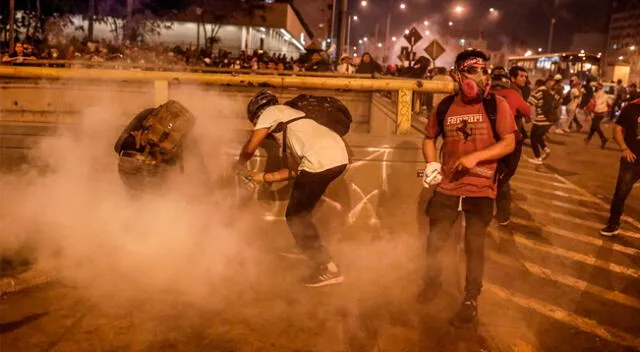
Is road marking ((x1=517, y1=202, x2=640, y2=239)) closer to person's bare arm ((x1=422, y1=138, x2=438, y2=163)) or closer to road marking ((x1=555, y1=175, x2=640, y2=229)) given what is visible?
road marking ((x1=555, y1=175, x2=640, y2=229))

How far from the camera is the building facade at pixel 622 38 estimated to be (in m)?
46.7

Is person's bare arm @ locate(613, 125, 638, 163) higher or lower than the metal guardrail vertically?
lower

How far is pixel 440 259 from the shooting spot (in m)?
4.11

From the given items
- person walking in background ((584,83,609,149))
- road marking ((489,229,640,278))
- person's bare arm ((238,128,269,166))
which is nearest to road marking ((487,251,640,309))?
road marking ((489,229,640,278))

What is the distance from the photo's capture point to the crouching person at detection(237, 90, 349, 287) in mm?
4160

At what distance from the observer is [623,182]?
6.06m

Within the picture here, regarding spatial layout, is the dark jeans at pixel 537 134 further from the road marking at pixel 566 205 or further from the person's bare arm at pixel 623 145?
the person's bare arm at pixel 623 145

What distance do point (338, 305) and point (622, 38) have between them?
58750 mm

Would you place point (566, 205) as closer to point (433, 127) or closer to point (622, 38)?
point (433, 127)

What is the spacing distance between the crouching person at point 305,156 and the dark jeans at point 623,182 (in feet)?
11.2

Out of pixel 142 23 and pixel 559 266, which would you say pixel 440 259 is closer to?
pixel 559 266

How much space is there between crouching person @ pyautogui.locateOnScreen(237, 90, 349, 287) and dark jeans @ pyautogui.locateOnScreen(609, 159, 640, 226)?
11.2ft

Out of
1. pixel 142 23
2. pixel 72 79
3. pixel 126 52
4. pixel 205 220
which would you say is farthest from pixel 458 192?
pixel 142 23

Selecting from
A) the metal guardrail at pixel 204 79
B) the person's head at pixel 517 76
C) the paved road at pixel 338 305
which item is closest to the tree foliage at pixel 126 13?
the metal guardrail at pixel 204 79
